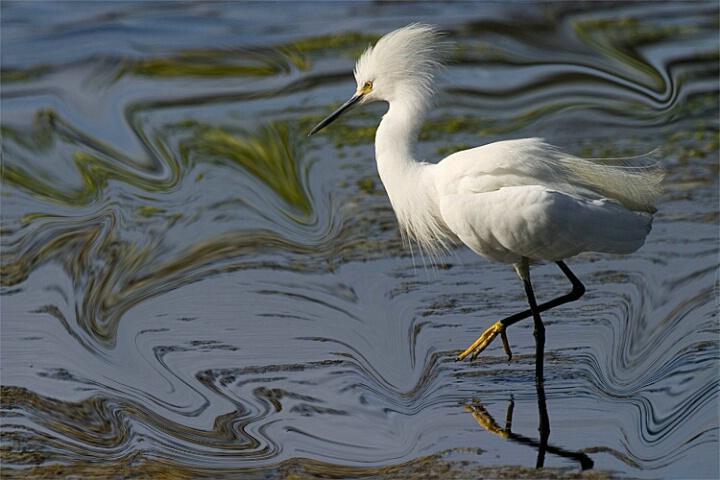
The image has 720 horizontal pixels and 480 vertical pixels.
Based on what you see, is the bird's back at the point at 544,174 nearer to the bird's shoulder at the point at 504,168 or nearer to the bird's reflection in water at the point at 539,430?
the bird's shoulder at the point at 504,168

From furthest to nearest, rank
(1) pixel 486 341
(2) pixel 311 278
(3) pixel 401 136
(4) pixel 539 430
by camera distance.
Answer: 1. (2) pixel 311 278
2. (3) pixel 401 136
3. (1) pixel 486 341
4. (4) pixel 539 430

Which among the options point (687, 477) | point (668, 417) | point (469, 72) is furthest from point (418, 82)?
point (469, 72)

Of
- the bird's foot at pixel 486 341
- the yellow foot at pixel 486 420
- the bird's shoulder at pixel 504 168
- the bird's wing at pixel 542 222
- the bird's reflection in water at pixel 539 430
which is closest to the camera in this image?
the bird's reflection in water at pixel 539 430

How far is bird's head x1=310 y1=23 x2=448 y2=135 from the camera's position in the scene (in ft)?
14.8

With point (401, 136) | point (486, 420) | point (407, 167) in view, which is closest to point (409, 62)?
point (401, 136)

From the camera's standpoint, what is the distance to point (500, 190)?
4113 millimetres

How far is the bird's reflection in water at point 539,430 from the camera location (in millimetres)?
3533

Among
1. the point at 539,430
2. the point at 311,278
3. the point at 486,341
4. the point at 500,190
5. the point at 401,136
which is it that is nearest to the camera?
the point at 539,430

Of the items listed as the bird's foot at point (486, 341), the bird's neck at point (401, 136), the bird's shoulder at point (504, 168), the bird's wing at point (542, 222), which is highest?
the bird's neck at point (401, 136)

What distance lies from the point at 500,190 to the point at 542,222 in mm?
207

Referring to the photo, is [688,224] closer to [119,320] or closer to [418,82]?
[418,82]

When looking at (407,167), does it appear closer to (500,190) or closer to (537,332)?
(500,190)

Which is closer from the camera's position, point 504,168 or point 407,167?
point 504,168

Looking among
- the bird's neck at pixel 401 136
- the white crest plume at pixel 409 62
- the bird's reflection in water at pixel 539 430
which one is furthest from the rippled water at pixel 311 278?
the bird's neck at pixel 401 136
